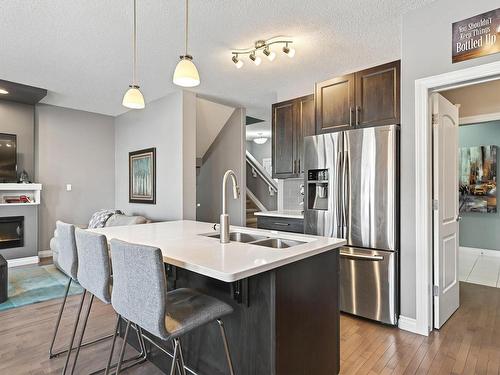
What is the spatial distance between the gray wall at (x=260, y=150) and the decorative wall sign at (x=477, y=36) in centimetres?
738

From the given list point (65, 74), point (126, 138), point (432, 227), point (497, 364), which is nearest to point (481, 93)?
point (432, 227)

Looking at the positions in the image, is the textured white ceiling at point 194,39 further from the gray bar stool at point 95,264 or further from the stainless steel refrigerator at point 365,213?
the gray bar stool at point 95,264

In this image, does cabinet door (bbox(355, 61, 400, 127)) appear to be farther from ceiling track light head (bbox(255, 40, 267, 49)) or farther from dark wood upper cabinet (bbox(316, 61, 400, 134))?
ceiling track light head (bbox(255, 40, 267, 49))

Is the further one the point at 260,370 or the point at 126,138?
the point at 126,138

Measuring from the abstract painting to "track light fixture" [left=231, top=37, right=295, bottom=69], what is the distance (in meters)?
3.94

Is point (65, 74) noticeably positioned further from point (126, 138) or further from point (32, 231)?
point (32, 231)

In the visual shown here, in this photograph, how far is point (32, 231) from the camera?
5051 mm

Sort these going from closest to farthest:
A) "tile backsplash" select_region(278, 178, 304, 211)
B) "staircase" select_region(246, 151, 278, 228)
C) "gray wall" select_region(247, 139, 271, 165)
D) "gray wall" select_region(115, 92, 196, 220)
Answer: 1. "tile backsplash" select_region(278, 178, 304, 211)
2. "gray wall" select_region(115, 92, 196, 220)
3. "staircase" select_region(246, 151, 278, 228)
4. "gray wall" select_region(247, 139, 271, 165)

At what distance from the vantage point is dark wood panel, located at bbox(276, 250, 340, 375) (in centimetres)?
151

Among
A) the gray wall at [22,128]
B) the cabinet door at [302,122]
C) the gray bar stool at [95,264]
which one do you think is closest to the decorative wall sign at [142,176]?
the gray wall at [22,128]

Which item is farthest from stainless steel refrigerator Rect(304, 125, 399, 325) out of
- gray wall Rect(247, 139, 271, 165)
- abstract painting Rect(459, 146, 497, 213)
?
gray wall Rect(247, 139, 271, 165)

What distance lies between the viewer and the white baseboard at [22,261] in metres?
4.79

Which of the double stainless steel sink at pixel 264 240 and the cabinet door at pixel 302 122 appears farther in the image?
the cabinet door at pixel 302 122

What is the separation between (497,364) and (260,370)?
1.77 metres
